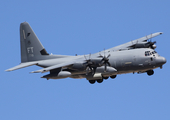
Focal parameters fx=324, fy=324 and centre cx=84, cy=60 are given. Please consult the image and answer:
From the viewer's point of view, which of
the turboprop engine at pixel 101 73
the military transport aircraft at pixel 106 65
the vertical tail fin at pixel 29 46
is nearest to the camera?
the military transport aircraft at pixel 106 65

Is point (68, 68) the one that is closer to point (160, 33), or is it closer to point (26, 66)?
point (26, 66)

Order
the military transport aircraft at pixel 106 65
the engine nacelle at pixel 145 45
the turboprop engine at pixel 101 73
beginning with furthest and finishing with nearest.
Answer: the engine nacelle at pixel 145 45
the turboprop engine at pixel 101 73
the military transport aircraft at pixel 106 65

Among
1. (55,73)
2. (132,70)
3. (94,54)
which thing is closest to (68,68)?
(55,73)

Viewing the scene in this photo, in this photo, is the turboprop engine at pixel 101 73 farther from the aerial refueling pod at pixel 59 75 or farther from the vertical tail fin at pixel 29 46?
the vertical tail fin at pixel 29 46

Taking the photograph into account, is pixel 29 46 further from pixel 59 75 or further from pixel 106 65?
pixel 106 65

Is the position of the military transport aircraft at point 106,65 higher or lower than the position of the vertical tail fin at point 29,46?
lower

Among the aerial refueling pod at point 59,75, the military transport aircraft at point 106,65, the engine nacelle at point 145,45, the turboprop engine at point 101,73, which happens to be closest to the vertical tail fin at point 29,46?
the military transport aircraft at point 106,65

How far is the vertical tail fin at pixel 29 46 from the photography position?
4534 centimetres

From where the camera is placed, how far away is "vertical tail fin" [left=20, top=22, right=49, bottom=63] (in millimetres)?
45344

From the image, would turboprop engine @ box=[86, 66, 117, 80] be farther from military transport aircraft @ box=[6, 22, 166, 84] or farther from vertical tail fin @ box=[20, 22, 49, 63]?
vertical tail fin @ box=[20, 22, 49, 63]

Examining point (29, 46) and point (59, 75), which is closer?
point (59, 75)

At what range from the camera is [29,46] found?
45.6 m

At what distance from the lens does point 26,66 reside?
141 ft

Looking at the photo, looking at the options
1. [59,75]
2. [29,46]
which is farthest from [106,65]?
[29,46]
